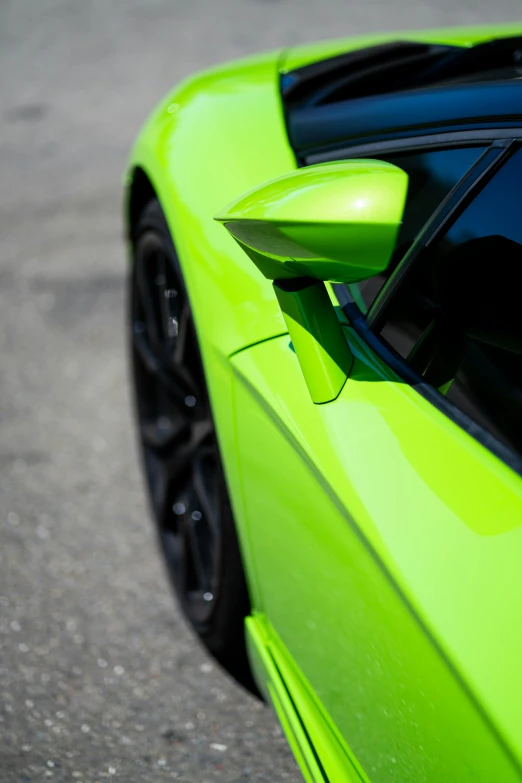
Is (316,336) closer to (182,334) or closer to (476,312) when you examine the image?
(476,312)

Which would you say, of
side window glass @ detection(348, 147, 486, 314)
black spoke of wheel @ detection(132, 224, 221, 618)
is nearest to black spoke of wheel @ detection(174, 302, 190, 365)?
black spoke of wheel @ detection(132, 224, 221, 618)

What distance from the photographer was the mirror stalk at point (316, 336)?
3.99 feet

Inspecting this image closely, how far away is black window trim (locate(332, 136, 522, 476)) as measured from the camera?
1132mm

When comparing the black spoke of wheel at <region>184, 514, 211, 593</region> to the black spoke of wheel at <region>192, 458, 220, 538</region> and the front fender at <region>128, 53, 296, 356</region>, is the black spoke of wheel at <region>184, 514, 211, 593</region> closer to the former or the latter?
the black spoke of wheel at <region>192, 458, 220, 538</region>

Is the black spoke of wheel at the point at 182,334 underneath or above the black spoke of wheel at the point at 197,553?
above

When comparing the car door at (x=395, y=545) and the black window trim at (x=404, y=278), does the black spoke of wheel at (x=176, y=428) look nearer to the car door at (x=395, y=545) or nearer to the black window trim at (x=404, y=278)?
the car door at (x=395, y=545)

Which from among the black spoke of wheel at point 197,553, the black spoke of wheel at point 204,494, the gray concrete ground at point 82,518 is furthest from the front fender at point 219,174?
the gray concrete ground at point 82,518

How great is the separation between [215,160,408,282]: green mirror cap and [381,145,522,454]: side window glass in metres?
0.20

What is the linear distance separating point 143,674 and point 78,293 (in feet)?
6.86

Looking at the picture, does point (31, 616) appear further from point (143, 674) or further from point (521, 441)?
point (521, 441)

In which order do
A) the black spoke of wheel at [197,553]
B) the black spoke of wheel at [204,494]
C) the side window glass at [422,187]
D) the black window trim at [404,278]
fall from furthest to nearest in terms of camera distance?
the black spoke of wheel at [197,553]
the black spoke of wheel at [204,494]
the side window glass at [422,187]
the black window trim at [404,278]

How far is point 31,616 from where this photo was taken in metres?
2.22

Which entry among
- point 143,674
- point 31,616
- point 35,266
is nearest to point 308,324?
point 143,674

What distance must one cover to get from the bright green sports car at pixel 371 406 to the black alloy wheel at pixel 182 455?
20 mm
